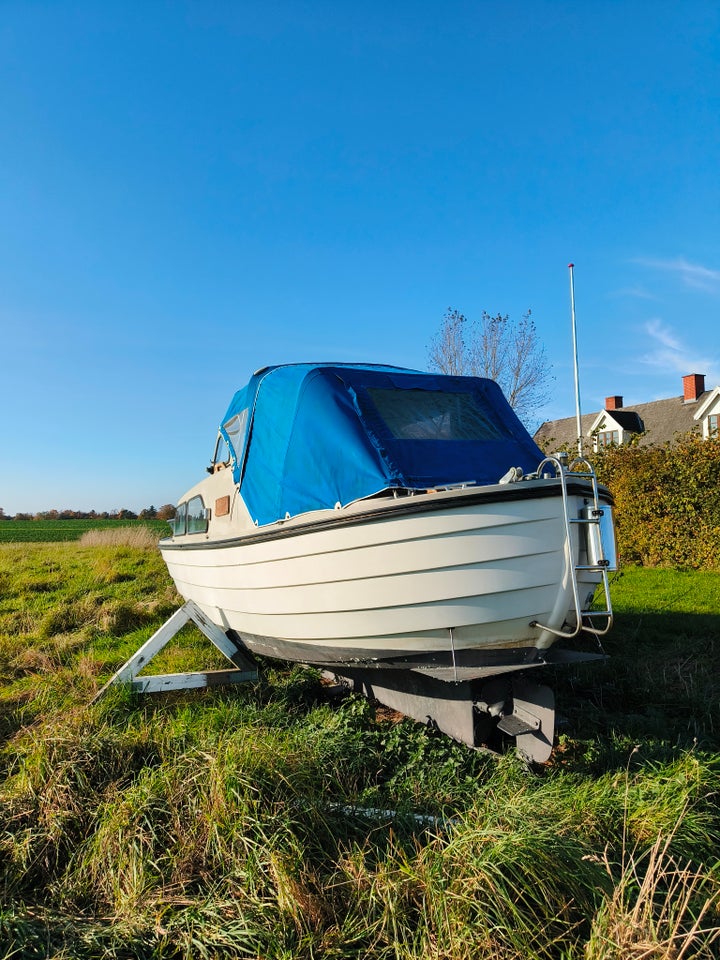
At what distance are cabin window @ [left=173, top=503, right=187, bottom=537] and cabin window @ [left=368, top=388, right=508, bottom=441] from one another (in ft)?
10.9

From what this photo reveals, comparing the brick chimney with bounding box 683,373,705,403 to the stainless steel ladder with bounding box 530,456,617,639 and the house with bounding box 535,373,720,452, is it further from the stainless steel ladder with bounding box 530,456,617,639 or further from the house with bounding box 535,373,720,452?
the stainless steel ladder with bounding box 530,456,617,639

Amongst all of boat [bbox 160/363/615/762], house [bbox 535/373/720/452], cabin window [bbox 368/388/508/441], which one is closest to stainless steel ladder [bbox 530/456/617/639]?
boat [bbox 160/363/615/762]

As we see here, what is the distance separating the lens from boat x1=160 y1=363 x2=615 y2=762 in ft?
11.6

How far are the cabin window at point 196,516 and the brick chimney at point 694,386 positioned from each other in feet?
96.7

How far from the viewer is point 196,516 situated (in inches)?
260

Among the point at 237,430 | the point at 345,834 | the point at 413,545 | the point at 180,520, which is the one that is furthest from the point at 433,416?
the point at 180,520

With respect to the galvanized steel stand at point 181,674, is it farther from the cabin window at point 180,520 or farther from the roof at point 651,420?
the roof at point 651,420

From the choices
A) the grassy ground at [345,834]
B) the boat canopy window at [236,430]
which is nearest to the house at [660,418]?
the boat canopy window at [236,430]

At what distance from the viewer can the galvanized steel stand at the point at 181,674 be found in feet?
17.6

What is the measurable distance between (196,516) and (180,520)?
2.66ft

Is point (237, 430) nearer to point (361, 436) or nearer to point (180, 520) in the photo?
point (361, 436)

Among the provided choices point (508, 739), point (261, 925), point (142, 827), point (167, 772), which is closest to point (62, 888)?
point (142, 827)

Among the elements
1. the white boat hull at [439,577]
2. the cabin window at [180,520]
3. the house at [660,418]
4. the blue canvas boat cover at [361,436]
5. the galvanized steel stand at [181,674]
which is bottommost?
the galvanized steel stand at [181,674]

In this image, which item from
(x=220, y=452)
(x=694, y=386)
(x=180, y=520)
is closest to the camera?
(x=220, y=452)
